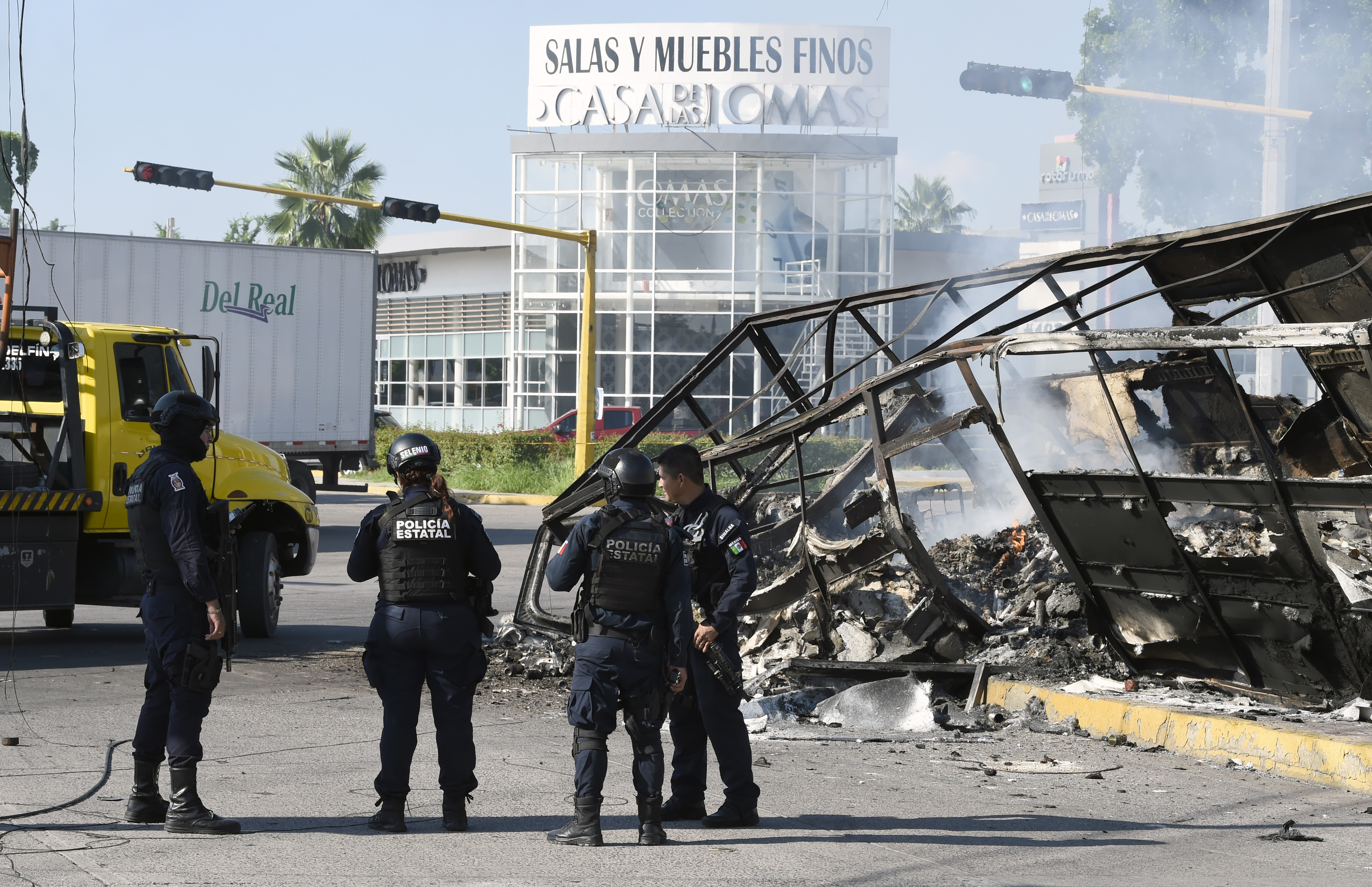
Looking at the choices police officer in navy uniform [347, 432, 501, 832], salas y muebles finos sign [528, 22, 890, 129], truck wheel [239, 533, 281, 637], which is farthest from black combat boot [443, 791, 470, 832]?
salas y muebles finos sign [528, 22, 890, 129]

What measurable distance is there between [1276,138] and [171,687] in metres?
17.3

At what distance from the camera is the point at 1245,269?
774 cm

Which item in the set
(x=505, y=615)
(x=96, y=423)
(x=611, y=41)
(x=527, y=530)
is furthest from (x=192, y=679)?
(x=611, y=41)

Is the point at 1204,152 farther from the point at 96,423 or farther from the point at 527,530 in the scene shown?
the point at 96,423

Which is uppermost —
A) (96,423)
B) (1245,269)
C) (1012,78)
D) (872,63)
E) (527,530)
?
(872,63)

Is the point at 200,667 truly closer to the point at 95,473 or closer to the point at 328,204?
the point at 95,473

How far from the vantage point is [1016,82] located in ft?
52.4

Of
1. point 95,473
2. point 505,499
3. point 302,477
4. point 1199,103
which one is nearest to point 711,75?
point 505,499

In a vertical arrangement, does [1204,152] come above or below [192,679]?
above

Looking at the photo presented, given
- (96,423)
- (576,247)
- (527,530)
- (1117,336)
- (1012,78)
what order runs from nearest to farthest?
1. (1117,336)
2. (96,423)
3. (1012,78)
4. (527,530)
5. (576,247)

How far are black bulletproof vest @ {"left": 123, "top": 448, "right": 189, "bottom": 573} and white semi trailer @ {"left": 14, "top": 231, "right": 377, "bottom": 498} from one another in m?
13.4

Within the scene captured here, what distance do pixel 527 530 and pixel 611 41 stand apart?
2015 centimetres

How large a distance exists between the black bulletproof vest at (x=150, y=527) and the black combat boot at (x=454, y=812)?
1.42 meters

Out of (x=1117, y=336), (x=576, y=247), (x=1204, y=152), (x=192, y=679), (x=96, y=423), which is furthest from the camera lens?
(x=576, y=247)
